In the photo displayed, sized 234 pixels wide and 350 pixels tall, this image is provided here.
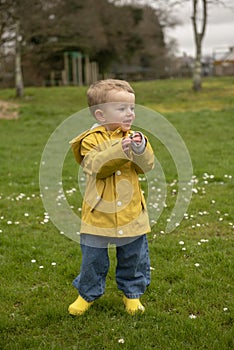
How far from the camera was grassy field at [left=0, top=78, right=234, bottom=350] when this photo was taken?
4.42 m

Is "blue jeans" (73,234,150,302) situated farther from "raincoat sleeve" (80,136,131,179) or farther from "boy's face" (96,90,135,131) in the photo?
"boy's face" (96,90,135,131)

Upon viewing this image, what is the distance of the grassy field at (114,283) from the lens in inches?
174

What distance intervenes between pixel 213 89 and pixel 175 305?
23.6m

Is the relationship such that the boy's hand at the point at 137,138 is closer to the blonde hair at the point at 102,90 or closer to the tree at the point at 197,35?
the blonde hair at the point at 102,90

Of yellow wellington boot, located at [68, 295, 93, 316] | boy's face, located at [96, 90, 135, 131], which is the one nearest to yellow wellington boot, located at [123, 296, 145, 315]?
yellow wellington boot, located at [68, 295, 93, 316]

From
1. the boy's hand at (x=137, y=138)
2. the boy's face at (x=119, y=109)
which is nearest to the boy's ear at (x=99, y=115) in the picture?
the boy's face at (x=119, y=109)

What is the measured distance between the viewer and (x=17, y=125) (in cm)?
1866

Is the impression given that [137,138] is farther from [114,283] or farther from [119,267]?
[114,283]

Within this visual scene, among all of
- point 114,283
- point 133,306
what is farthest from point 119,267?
point 114,283

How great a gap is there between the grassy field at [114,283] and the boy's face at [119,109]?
177 centimetres

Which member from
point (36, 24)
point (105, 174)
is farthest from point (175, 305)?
point (36, 24)

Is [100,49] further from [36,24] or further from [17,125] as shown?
[17,125]

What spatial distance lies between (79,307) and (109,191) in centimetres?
125

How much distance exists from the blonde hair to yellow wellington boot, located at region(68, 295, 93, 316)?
179 cm
